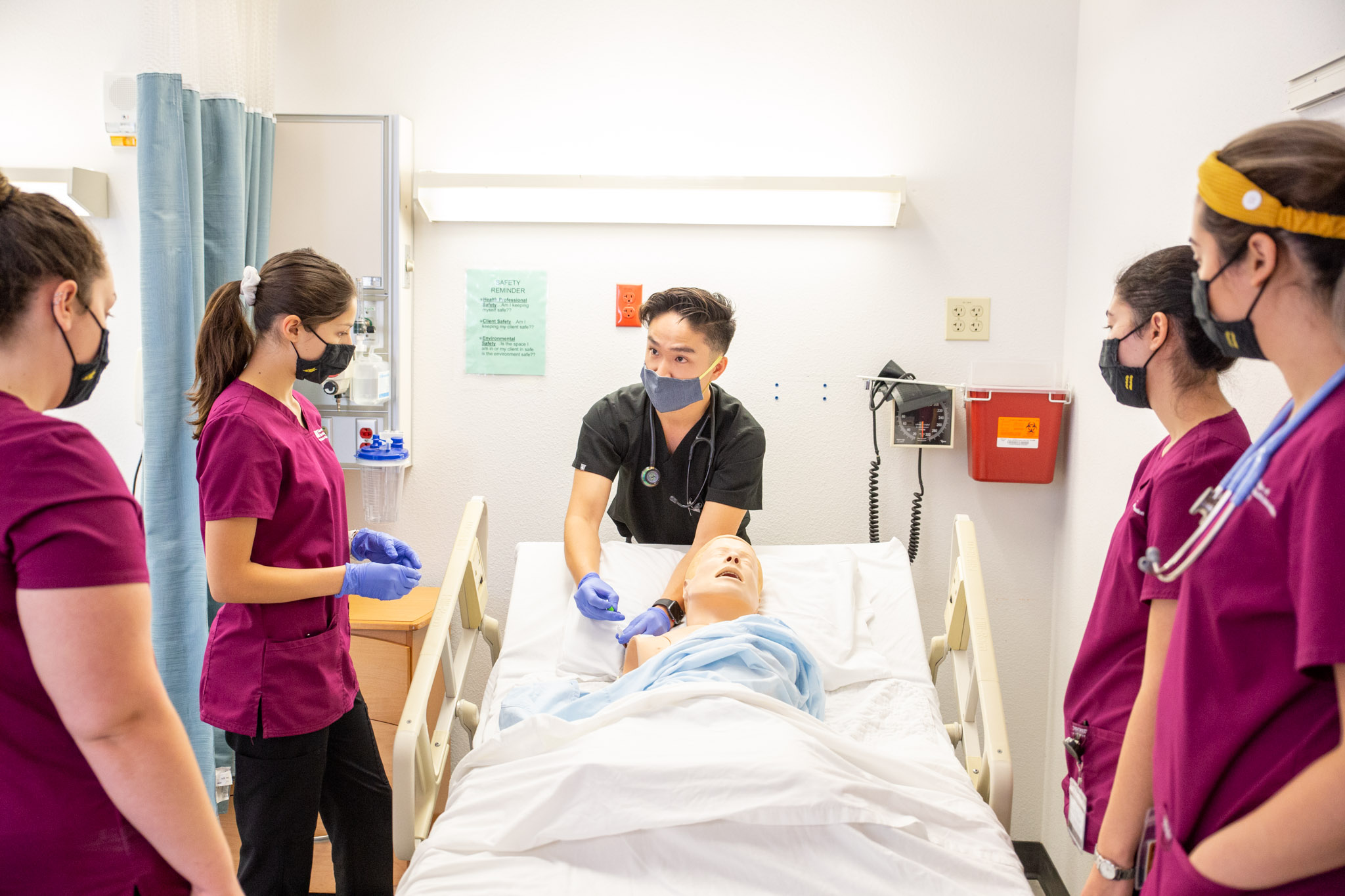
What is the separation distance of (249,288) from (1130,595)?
1.77 metres

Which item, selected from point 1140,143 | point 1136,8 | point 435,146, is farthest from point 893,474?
point 435,146

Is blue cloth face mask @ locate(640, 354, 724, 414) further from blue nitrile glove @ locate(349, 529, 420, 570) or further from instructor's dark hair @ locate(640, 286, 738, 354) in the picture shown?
blue nitrile glove @ locate(349, 529, 420, 570)

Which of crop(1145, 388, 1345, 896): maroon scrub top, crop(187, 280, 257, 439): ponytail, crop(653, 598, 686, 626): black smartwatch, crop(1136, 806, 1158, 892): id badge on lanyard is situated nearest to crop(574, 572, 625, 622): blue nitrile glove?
crop(653, 598, 686, 626): black smartwatch

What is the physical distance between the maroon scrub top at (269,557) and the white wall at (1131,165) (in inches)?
78.1

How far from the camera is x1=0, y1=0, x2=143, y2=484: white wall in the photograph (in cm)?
287

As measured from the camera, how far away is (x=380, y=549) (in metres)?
2.26

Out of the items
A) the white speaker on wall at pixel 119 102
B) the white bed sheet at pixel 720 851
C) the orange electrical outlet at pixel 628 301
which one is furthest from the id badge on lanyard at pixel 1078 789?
the white speaker on wall at pixel 119 102

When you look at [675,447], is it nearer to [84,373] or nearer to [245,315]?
[245,315]

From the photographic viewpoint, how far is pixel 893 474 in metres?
3.07

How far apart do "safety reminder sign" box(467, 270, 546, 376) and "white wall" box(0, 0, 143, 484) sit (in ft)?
3.52

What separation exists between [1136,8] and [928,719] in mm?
2052

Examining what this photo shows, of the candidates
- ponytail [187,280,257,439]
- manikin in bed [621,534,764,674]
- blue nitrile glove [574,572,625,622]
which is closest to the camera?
ponytail [187,280,257,439]

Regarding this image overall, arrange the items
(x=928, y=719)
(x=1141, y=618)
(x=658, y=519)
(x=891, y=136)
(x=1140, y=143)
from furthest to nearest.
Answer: (x=891, y=136), (x=658, y=519), (x=1140, y=143), (x=928, y=719), (x=1141, y=618)

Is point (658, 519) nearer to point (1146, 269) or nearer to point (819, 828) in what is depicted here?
point (819, 828)
